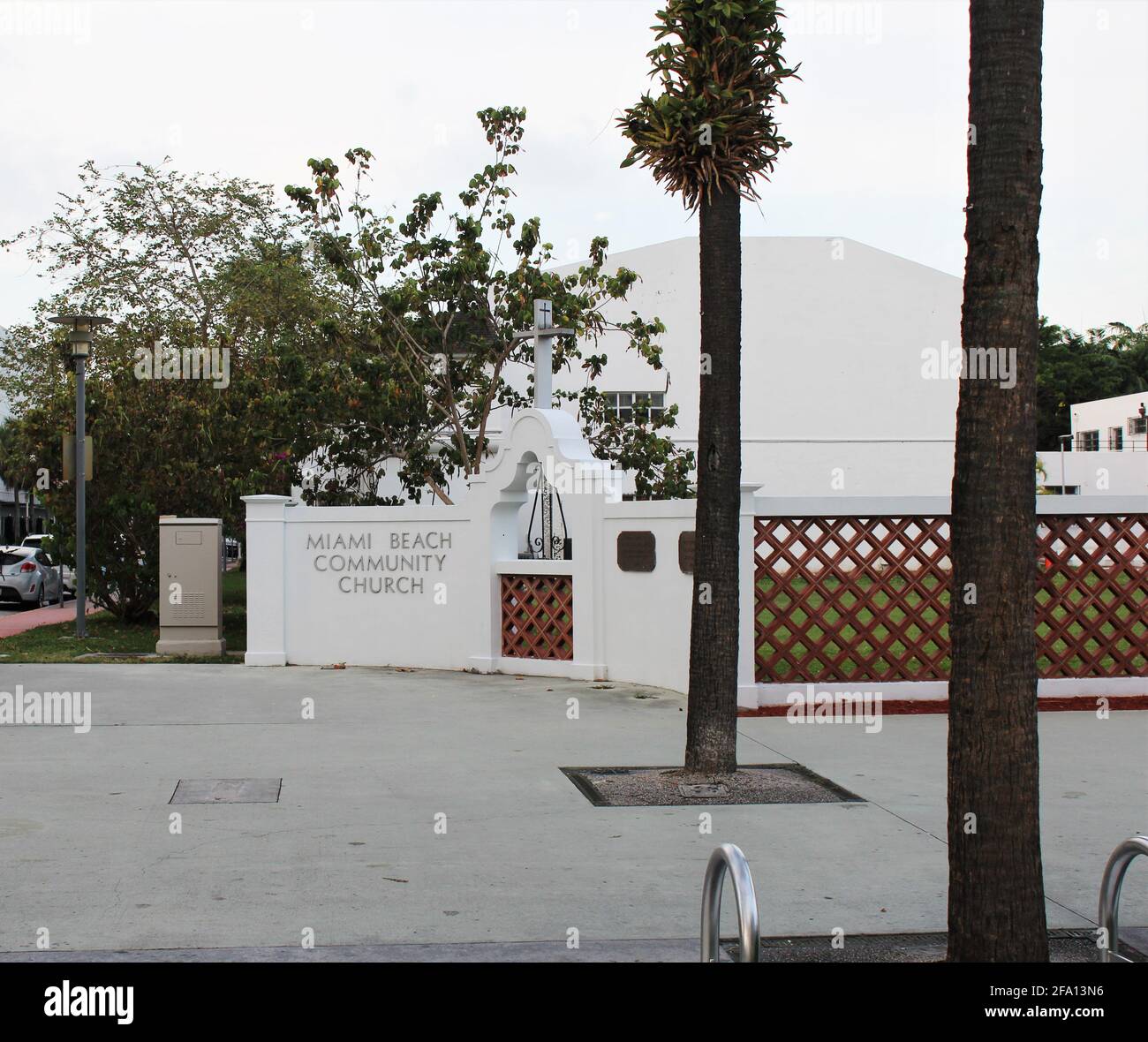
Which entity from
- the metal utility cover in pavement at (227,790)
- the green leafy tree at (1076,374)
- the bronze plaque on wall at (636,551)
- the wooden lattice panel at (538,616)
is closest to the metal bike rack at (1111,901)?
the metal utility cover in pavement at (227,790)

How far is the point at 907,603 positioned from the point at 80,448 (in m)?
11.7

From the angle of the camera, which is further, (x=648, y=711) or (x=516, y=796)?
(x=648, y=711)

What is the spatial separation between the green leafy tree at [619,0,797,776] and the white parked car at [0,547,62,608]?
910 inches

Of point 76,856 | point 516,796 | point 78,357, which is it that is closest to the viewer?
point 76,856

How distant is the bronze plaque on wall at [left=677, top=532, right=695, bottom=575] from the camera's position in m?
12.7

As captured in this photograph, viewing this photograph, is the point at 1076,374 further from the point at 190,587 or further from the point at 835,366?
the point at 190,587

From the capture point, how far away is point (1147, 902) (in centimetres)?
627

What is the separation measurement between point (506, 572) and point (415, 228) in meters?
9.30

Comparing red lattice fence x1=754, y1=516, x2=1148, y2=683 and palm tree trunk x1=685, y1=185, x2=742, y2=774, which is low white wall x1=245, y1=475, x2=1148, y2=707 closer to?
red lattice fence x1=754, y1=516, x2=1148, y2=683

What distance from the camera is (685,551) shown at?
12.8 meters

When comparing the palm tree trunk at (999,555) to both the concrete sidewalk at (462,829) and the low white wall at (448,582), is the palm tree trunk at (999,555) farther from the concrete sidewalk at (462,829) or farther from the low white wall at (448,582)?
the low white wall at (448,582)

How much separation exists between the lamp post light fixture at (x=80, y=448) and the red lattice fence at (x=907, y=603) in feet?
34.0
